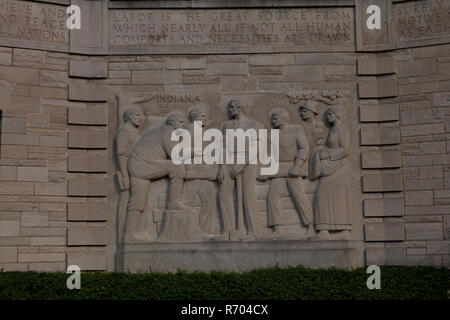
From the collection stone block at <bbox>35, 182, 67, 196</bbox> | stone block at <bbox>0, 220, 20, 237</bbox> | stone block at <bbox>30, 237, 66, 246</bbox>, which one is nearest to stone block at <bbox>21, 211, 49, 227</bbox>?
stone block at <bbox>0, 220, 20, 237</bbox>

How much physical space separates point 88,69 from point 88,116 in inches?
41.0

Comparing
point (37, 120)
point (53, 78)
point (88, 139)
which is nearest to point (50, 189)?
point (88, 139)

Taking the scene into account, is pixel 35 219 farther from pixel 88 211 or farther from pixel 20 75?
pixel 20 75

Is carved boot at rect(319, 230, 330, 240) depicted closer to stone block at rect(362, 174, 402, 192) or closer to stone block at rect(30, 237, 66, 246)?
stone block at rect(362, 174, 402, 192)

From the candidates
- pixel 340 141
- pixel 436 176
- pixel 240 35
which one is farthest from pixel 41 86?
pixel 436 176

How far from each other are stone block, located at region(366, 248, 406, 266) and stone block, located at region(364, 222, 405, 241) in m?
0.23

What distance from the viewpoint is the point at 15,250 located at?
14875 millimetres

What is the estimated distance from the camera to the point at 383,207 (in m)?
15.4

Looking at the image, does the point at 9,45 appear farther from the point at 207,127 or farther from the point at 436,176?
the point at 436,176

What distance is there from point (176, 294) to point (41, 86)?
5379 mm

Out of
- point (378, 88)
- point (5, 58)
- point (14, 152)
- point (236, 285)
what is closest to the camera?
point (236, 285)


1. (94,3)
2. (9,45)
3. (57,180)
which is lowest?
(57,180)

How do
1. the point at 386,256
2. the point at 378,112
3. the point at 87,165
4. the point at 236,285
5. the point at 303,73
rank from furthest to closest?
the point at 303,73 < the point at 378,112 < the point at 87,165 < the point at 386,256 < the point at 236,285

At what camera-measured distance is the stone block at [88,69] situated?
15.9 meters
